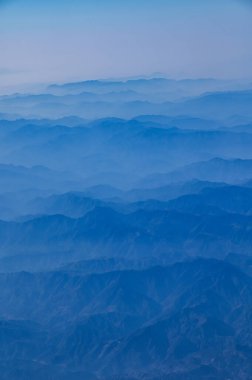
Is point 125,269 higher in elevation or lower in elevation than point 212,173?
lower

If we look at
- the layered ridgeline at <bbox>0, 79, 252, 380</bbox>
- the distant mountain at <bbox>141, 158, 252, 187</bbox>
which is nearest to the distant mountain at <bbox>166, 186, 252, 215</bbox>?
the layered ridgeline at <bbox>0, 79, 252, 380</bbox>

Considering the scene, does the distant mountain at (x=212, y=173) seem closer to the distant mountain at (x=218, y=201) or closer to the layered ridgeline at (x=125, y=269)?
the layered ridgeline at (x=125, y=269)

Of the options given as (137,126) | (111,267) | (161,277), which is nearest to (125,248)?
(111,267)

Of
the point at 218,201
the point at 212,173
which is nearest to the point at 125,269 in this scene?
the point at 218,201

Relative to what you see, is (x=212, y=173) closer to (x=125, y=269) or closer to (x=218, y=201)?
(x=218, y=201)

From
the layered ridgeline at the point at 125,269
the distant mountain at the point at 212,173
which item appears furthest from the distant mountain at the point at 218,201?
the distant mountain at the point at 212,173

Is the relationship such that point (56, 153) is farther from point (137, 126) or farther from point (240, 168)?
point (240, 168)

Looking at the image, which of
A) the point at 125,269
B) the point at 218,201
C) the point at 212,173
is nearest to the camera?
the point at 125,269

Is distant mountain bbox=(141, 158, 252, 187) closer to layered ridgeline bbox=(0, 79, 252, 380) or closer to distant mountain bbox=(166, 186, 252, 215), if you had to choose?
layered ridgeline bbox=(0, 79, 252, 380)
